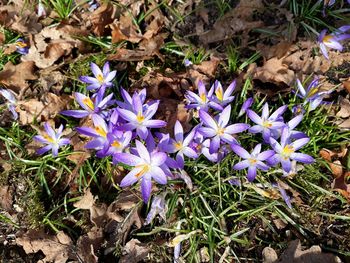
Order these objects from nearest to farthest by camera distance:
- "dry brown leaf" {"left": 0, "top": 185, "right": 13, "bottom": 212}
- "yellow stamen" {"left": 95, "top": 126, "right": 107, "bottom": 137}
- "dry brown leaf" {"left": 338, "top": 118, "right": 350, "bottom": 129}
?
1. "yellow stamen" {"left": 95, "top": 126, "right": 107, "bottom": 137}
2. "dry brown leaf" {"left": 338, "top": 118, "right": 350, "bottom": 129}
3. "dry brown leaf" {"left": 0, "top": 185, "right": 13, "bottom": 212}

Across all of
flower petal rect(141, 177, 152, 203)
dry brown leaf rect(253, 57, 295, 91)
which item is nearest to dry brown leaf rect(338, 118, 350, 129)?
dry brown leaf rect(253, 57, 295, 91)

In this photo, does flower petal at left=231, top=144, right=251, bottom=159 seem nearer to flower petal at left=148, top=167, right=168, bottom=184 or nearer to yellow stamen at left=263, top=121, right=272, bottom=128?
yellow stamen at left=263, top=121, right=272, bottom=128

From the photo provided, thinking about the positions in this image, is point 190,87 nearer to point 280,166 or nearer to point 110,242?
point 280,166

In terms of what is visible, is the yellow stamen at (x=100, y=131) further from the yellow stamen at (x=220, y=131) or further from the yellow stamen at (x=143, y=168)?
the yellow stamen at (x=220, y=131)

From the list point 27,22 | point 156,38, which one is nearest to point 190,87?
point 156,38

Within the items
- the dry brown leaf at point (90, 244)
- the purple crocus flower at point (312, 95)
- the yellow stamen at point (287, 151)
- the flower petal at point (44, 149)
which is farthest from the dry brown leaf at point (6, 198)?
the purple crocus flower at point (312, 95)

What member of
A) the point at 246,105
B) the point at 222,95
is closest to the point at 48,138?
the point at 222,95
